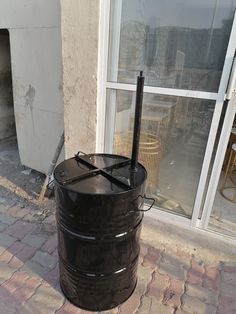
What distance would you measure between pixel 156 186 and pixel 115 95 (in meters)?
1.00

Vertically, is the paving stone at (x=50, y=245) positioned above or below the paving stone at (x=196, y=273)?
below

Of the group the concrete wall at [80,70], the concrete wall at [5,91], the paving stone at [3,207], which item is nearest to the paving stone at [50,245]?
the paving stone at [3,207]

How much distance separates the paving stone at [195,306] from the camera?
5.87 feet

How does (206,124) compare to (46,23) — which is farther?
(46,23)

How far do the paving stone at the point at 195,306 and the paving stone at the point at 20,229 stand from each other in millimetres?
1559

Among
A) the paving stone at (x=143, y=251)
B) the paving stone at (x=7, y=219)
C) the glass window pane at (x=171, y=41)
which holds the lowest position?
the paving stone at (x=7, y=219)

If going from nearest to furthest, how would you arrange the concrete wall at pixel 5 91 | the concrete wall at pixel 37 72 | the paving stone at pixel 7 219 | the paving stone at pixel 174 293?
the paving stone at pixel 174 293 → the paving stone at pixel 7 219 → the concrete wall at pixel 37 72 → the concrete wall at pixel 5 91

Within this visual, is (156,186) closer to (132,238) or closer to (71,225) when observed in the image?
(132,238)

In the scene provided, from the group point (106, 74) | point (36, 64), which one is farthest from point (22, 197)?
point (106, 74)

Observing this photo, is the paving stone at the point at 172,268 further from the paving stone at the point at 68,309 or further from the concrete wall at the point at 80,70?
the concrete wall at the point at 80,70

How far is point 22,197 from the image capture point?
A: 309 centimetres

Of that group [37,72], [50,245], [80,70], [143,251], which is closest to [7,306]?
[50,245]

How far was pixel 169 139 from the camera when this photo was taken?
233 cm

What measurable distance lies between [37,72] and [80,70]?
1016 mm
